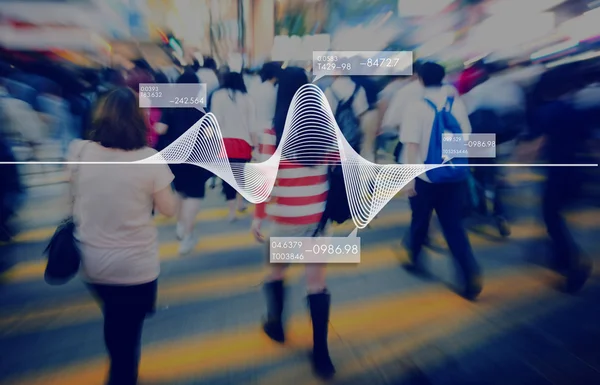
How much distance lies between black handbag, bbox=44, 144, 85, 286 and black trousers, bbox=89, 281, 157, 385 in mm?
99

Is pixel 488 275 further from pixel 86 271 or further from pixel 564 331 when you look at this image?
pixel 86 271

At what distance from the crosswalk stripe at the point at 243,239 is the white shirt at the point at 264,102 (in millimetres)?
405

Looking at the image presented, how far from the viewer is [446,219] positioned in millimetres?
1688

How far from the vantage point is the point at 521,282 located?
170 centimetres

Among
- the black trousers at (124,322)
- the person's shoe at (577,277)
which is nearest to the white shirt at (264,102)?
the black trousers at (124,322)

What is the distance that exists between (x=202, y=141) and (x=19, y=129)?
63cm

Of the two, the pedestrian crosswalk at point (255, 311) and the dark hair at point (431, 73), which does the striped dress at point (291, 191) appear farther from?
the dark hair at point (431, 73)

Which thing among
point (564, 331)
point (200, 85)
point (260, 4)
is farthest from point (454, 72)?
point (564, 331)

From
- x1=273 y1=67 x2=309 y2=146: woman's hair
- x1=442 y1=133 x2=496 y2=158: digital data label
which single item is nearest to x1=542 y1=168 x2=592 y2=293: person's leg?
x1=442 y1=133 x2=496 y2=158: digital data label

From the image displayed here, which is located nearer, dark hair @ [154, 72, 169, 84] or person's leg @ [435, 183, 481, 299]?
dark hair @ [154, 72, 169, 84]

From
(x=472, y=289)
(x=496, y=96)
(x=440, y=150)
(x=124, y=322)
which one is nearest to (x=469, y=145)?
(x=440, y=150)

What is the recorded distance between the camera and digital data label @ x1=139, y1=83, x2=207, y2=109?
154cm

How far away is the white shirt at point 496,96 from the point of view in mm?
1619

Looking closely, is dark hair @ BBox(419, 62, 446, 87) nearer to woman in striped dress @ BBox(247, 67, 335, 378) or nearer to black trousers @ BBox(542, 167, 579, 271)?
woman in striped dress @ BBox(247, 67, 335, 378)
